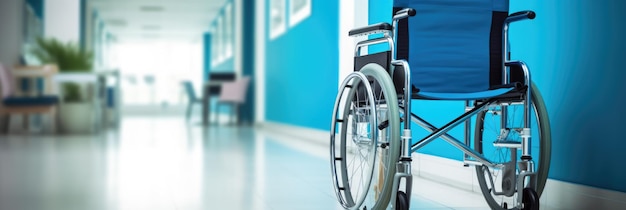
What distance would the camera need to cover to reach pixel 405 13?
1645mm

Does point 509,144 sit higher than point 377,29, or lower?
lower

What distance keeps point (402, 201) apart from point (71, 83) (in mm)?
6030

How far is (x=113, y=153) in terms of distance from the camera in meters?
4.27

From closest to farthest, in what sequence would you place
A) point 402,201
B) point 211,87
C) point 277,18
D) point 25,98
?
point 402,201
point 25,98
point 277,18
point 211,87

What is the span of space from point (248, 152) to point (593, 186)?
285cm

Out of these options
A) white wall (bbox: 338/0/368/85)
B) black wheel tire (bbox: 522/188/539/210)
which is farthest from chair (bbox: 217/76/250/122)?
black wheel tire (bbox: 522/188/539/210)

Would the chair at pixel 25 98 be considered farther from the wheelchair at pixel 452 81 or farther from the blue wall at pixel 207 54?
the blue wall at pixel 207 54

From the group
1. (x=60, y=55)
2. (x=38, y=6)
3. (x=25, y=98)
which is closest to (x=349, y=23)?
(x=25, y=98)

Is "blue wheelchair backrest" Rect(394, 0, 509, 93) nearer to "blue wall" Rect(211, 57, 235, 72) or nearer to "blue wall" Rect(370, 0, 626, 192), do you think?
"blue wall" Rect(370, 0, 626, 192)

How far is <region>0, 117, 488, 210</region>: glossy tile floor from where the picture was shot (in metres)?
2.20

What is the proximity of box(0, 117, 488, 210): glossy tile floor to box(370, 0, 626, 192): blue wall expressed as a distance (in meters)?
0.39

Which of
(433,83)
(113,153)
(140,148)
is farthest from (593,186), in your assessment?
(140,148)

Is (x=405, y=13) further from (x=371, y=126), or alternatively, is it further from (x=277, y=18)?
(x=277, y=18)

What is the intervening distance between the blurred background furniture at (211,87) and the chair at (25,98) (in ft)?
9.18
